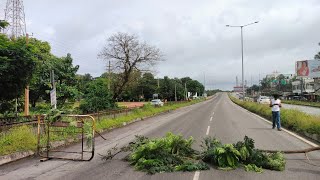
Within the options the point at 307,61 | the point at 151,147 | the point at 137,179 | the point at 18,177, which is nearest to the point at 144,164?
the point at 151,147

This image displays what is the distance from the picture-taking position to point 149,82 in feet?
347

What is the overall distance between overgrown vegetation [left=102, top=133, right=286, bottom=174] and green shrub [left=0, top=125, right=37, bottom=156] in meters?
4.10

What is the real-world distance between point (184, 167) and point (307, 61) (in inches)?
2472

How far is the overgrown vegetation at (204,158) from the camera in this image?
8.83m

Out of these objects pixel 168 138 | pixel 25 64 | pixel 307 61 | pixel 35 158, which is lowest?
pixel 35 158

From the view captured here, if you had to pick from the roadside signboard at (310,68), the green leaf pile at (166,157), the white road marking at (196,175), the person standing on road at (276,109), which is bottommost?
A: the white road marking at (196,175)

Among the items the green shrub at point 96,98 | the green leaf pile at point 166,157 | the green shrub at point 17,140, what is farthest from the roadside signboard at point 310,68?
the green shrub at point 17,140

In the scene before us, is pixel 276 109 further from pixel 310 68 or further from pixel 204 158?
pixel 310 68

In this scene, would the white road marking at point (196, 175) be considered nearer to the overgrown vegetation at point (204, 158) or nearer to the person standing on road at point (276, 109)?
the overgrown vegetation at point (204, 158)

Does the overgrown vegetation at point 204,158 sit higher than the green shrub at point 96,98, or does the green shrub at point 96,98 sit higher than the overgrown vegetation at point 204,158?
the green shrub at point 96,98

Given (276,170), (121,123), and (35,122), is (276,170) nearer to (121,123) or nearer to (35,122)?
(35,122)

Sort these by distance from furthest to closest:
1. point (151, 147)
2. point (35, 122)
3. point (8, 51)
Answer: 1. point (8, 51)
2. point (35, 122)
3. point (151, 147)

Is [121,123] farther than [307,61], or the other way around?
[307,61]

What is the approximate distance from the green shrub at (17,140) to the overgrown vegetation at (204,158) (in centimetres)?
410
